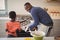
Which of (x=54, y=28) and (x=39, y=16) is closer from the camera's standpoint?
(x=39, y=16)

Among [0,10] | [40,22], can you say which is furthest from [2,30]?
[40,22]

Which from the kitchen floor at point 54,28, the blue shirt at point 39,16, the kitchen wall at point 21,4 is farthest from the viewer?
the kitchen wall at point 21,4

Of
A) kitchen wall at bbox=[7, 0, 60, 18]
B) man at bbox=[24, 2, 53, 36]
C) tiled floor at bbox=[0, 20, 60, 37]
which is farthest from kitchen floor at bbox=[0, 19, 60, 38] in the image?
man at bbox=[24, 2, 53, 36]

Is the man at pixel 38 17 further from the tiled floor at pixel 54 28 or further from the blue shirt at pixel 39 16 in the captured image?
the tiled floor at pixel 54 28

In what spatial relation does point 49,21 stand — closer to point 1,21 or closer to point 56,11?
point 56,11

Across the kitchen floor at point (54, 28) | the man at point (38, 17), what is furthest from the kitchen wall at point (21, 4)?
the man at point (38, 17)

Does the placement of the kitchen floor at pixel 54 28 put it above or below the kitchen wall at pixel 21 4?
below

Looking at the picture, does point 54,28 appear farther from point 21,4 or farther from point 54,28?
point 21,4

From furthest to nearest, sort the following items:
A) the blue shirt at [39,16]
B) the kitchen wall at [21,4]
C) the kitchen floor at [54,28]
Result: the kitchen wall at [21,4], the kitchen floor at [54,28], the blue shirt at [39,16]

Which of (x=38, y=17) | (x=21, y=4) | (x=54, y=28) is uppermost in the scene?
(x=21, y=4)

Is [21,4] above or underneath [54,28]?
above

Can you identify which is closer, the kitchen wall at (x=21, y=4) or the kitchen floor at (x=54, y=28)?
the kitchen floor at (x=54, y=28)

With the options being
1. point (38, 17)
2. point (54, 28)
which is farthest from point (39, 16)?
point (54, 28)

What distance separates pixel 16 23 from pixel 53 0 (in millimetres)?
1326
